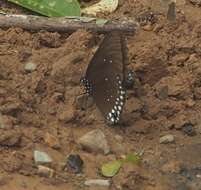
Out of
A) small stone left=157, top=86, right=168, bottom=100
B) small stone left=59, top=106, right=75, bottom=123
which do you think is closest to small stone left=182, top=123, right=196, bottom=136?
small stone left=157, top=86, right=168, bottom=100

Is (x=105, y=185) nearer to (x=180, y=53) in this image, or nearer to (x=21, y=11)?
(x=180, y=53)

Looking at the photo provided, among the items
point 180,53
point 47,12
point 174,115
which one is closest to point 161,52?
point 180,53

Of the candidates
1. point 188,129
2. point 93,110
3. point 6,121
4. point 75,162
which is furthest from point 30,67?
point 188,129

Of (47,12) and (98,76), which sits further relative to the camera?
(47,12)

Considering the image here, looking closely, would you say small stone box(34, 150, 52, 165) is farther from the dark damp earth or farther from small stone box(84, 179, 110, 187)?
small stone box(84, 179, 110, 187)

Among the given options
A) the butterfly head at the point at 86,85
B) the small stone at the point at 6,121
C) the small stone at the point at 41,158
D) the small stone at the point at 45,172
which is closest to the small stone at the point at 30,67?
the butterfly head at the point at 86,85
